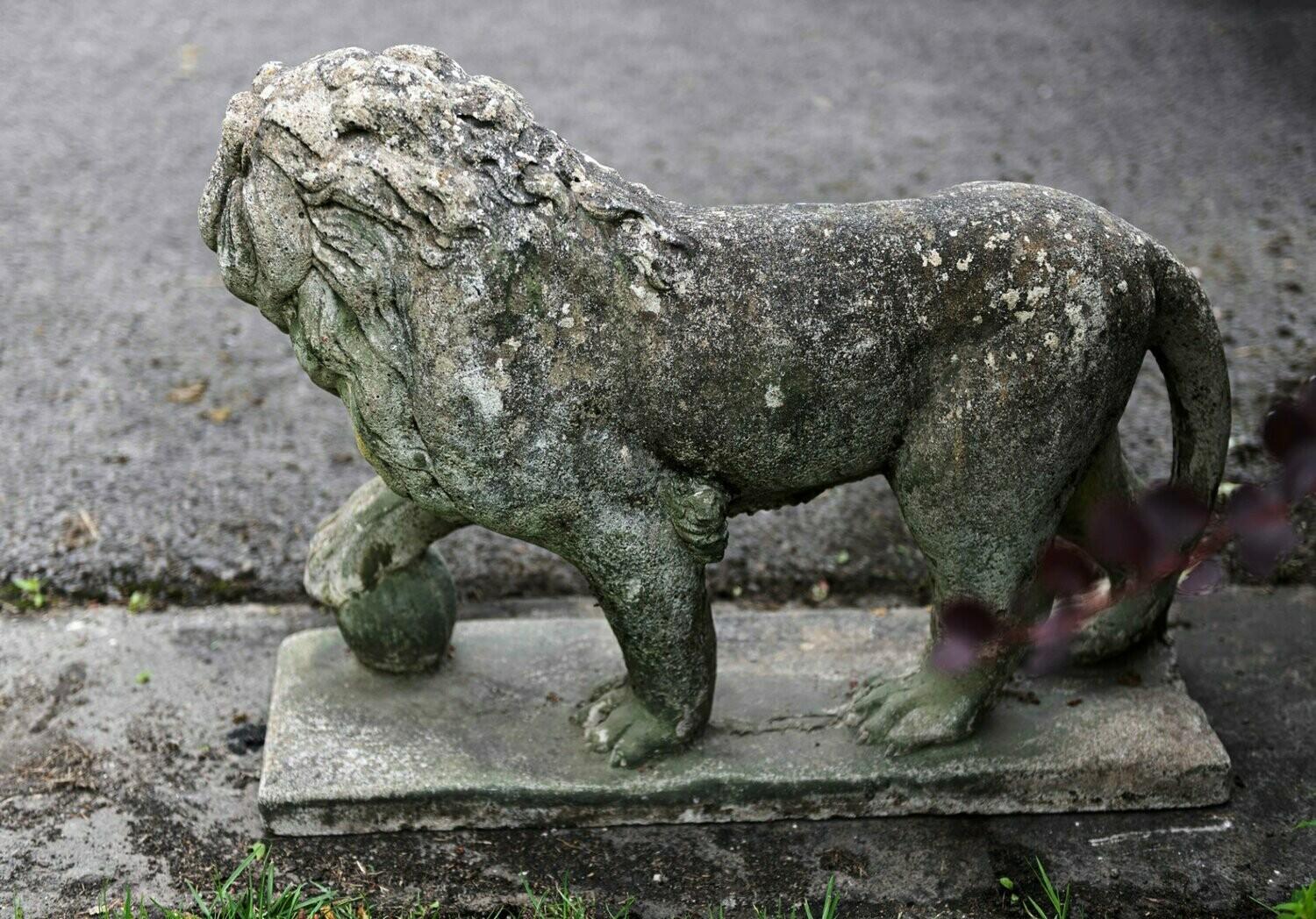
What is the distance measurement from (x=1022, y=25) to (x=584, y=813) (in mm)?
6213

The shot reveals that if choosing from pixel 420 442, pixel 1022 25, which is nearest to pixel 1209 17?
pixel 1022 25

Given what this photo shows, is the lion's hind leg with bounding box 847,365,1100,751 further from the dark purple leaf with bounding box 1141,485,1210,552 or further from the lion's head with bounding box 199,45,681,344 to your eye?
the dark purple leaf with bounding box 1141,485,1210,552

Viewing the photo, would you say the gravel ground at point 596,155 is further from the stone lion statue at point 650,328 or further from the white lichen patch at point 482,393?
the white lichen patch at point 482,393

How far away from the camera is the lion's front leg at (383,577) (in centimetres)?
333

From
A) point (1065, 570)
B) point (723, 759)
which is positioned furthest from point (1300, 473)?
point (723, 759)

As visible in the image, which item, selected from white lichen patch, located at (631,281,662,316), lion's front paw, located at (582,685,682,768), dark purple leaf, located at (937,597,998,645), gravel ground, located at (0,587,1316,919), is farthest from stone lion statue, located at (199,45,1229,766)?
dark purple leaf, located at (937,597,998,645)

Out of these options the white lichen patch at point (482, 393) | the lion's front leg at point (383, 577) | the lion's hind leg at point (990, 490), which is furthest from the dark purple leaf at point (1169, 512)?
the lion's front leg at point (383, 577)

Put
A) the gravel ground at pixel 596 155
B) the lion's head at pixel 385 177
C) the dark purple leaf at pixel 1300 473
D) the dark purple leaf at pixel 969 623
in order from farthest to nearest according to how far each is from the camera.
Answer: the gravel ground at pixel 596 155 < the lion's head at pixel 385 177 < the dark purple leaf at pixel 969 623 < the dark purple leaf at pixel 1300 473

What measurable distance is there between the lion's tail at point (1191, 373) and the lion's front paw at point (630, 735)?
1209 millimetres

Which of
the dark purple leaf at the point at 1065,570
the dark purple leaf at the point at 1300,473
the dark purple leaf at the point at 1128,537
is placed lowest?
the dark purple leaf at the point at 1065,570

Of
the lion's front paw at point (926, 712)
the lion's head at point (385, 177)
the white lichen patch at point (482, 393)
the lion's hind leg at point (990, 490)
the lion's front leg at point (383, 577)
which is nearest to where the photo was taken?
the lion's head at point (385, 177)

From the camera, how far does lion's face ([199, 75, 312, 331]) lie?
2.61 m

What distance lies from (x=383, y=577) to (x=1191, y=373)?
1829 millimetres

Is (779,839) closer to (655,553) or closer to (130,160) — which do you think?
(655,553)
